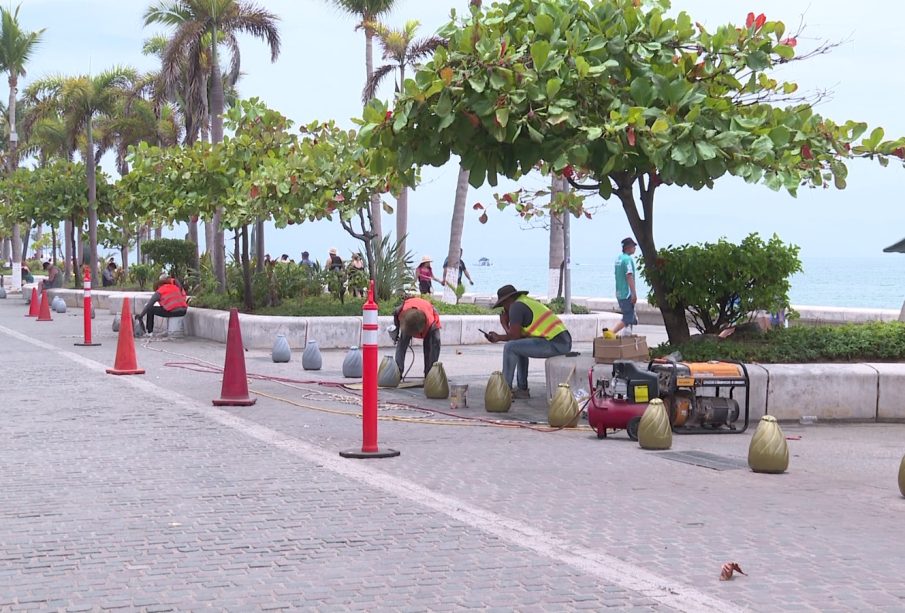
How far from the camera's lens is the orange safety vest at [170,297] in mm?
23594

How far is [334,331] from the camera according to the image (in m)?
22.8

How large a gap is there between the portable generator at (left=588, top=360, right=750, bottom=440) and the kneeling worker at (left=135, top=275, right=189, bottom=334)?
13.4 metres

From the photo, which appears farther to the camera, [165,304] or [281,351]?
[165,304]

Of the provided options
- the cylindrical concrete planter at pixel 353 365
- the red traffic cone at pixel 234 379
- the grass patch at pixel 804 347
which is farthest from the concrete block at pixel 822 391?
the cylindrical concrete planter at pixel 353 365

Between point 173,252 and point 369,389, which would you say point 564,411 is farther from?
point 173,252

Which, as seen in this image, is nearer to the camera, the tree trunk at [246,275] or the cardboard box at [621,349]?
the cardboard box at [621,349]

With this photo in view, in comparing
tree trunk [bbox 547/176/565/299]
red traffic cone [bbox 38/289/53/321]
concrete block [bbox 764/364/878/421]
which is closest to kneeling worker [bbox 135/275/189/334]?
red traffic cone [bbox 38/289/53/321]

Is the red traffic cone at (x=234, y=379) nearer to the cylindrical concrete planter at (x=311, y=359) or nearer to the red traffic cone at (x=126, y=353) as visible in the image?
the red traffic cone at (x=126, y=353)

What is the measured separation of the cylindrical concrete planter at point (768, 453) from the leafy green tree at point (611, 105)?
3435 mm

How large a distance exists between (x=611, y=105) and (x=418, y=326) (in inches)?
160

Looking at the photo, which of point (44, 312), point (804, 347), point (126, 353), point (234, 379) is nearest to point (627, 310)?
point (804, 347)

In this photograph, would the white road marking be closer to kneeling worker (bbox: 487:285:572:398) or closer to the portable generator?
the portable generator

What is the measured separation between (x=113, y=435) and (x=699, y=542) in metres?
6.00

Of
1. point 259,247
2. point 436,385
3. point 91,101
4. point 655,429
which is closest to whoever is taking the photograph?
point 655,429
